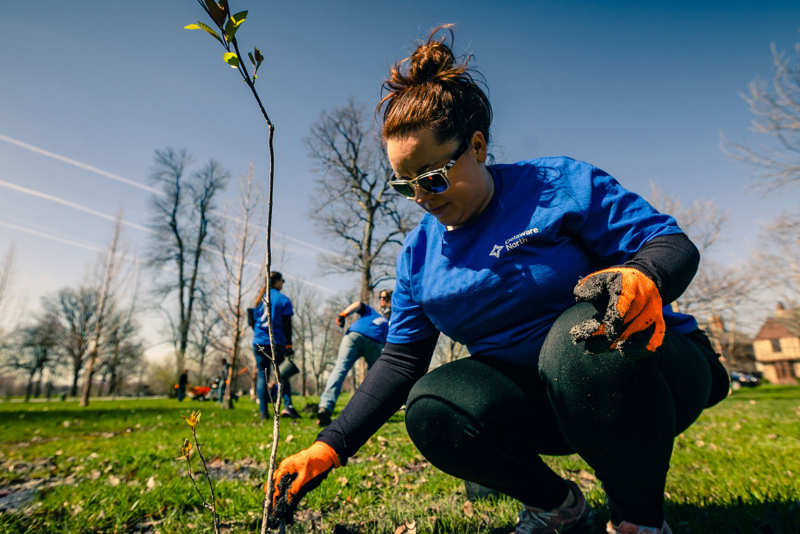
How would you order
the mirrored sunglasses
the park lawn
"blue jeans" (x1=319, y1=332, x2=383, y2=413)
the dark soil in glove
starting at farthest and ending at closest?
"blue jeans" (x1=319, y1=332, x2=383, y2=413) → the park lawn → the mirrored sunglasses → the dark soil in glove

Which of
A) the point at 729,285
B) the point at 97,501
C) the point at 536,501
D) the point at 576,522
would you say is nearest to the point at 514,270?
the point at 536,501

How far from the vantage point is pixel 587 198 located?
1.38m

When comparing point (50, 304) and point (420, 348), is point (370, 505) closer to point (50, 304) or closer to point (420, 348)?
point (420, 348)

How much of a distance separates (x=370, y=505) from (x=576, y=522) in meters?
1.04

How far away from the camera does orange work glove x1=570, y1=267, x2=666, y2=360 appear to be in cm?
92

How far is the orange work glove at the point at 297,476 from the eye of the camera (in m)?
1.28

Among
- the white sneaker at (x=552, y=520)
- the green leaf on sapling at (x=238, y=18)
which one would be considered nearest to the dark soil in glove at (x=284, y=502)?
the white sneaker at (x=552, y=520)

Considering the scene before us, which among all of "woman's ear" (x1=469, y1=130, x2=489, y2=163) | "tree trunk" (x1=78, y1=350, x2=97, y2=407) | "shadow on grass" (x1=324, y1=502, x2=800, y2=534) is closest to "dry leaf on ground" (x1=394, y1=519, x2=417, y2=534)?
"shadow on grass" (x1=324, y1=502, x2=800, y2=534)

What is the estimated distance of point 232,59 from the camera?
76cm

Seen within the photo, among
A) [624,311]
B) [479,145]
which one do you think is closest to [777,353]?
[479,145]

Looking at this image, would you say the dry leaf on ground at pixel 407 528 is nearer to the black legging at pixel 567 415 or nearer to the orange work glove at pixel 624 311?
the black legging at pixel 567 415

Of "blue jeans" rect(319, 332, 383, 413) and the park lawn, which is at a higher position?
"blue jeans" rect(319, 332, 383, 413)

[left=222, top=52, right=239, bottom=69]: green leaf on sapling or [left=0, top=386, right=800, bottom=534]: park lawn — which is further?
[left=0, top=386, right=800, bottom=534]: park lawn

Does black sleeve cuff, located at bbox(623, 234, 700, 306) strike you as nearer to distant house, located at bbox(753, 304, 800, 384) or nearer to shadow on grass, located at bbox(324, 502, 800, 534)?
shadow on grass, located at bbox(324, 502, 800, 534)
